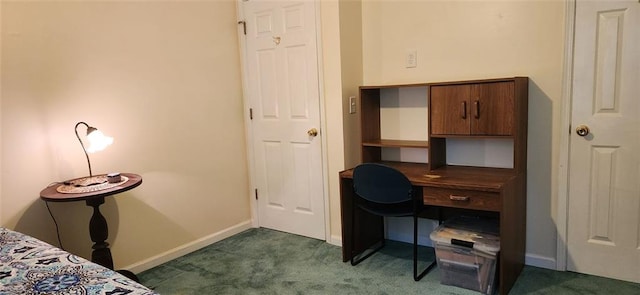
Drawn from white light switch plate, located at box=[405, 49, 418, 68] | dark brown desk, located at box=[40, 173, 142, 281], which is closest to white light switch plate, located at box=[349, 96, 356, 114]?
white light switch plate, located at box=[405, 49, 418, 68]

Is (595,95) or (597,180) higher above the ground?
(595,95)

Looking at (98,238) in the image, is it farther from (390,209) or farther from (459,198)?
(459,198)

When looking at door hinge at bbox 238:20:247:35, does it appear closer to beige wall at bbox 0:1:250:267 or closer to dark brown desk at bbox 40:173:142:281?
beige wall at bbox 0:1:250:267

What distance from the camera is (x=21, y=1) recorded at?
239cm

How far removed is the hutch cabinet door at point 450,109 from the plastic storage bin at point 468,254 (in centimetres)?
58

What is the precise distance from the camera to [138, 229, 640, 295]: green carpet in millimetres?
2549

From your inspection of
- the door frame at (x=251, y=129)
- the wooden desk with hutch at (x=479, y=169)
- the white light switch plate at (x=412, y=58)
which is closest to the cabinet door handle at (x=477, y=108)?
the wooden desk with hutch at (x=479, y=169)

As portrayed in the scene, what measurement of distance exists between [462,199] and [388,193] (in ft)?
1.39

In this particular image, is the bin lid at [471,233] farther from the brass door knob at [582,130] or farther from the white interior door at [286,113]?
the white interior door at [286,113]

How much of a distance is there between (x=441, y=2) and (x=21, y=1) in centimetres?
250

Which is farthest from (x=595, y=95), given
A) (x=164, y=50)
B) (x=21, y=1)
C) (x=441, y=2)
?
(x=21, y=1)

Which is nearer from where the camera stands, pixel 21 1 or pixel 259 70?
pixel 21 1

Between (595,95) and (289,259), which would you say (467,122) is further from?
(289,259)

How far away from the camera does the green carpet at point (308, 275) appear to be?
100 inches
